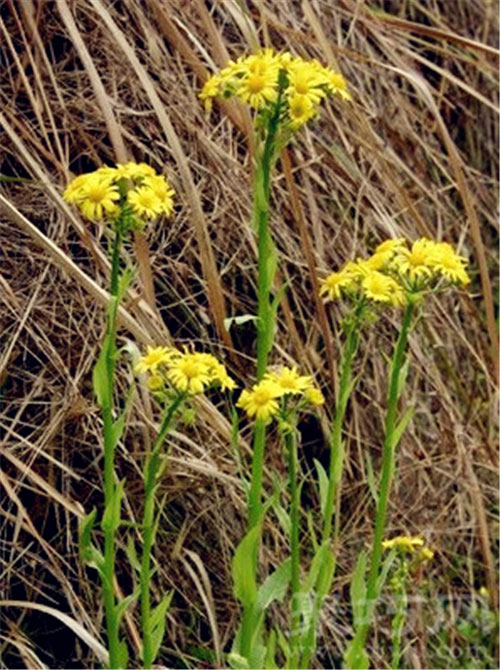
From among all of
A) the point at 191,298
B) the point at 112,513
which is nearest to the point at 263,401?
the point at 112,513

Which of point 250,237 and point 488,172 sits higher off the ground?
point 250,237

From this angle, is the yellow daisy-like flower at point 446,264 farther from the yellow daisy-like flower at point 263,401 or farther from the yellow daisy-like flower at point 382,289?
the yellow daisy-like flower at point 263,401

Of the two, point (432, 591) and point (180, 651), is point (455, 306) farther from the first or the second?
point (180, 651)

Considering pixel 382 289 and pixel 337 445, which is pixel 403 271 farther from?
pixel 337 445

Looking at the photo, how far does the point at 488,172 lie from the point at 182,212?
922mm

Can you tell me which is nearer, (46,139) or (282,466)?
(46,139)

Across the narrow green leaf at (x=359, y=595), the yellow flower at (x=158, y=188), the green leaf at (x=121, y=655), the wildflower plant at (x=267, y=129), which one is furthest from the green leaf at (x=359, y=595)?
the yellow flower at (x=158, y=188)

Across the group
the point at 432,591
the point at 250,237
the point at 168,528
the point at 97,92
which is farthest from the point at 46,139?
the point at 432,591

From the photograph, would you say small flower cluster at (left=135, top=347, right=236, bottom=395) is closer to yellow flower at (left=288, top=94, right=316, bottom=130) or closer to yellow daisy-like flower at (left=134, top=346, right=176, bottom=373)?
yellow daisy-like flower at (left=134, top=346, right=176, bottom=373)

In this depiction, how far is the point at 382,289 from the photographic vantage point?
1207 millimetres

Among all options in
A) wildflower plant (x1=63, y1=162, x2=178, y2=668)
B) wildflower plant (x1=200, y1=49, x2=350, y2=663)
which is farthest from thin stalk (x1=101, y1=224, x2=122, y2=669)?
wildflower plant (x1=200, y1=49, x2=350, y2=663)

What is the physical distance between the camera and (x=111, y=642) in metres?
1.17

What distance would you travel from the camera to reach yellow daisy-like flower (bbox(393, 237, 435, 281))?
47.1 inches

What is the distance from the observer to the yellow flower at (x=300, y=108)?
1154mm
